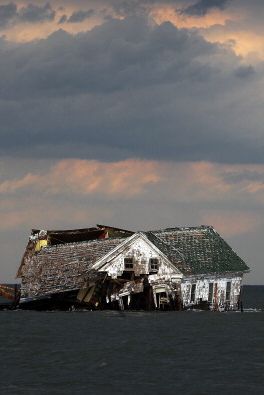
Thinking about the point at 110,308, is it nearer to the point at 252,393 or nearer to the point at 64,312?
the point at 64,312

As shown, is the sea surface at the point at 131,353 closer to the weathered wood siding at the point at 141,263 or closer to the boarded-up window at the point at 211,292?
the boarded-up window at the point at 211,292

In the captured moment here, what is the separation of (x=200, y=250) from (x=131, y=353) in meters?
27.8

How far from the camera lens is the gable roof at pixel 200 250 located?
242 feet

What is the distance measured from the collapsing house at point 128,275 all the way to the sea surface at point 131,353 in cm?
136

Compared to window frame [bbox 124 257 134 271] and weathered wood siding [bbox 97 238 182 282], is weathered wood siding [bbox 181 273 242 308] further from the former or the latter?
window frame [bbox 124 257 134 271]

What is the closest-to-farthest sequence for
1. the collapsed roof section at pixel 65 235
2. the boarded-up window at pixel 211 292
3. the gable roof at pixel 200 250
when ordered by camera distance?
the gable roof at pixel 200 250, the boarded-up window at pixel 211 292, the collapsed roof section at pixel 65 235

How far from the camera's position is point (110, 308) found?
7362cm

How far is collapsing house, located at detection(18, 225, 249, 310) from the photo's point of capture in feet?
233

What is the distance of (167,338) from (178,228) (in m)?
23.3

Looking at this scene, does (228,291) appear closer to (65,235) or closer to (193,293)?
(193,293)

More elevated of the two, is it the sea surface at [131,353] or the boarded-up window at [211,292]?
the boarded-up window at [211,292]

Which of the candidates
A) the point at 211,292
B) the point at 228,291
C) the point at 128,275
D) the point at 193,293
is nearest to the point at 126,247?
the point at 128,275

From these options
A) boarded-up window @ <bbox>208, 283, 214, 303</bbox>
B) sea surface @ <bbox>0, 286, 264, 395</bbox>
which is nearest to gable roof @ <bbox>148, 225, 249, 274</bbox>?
boarded-up window @ <bbox>208, 283, 214, 303</bbox>

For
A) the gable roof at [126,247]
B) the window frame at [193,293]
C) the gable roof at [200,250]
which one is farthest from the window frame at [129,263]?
the window frame at [193,293]
